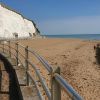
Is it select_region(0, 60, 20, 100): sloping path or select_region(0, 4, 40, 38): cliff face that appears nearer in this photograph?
select_region(0, 60, 20, 100): sloping path

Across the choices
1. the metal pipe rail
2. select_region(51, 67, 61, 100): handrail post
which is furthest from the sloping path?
the metal pipe rail

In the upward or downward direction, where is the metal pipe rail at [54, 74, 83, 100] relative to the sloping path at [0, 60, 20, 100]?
upward

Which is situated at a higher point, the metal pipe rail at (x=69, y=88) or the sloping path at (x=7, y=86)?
the metal pipe rail at (x=69, y=88)

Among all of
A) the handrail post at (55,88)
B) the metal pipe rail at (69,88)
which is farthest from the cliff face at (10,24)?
the metal pipe rail at (69,88)

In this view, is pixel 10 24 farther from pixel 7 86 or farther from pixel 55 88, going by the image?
pixel 55 88

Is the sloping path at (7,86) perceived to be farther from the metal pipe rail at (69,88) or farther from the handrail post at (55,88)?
the metal pipe rail at (69,88)

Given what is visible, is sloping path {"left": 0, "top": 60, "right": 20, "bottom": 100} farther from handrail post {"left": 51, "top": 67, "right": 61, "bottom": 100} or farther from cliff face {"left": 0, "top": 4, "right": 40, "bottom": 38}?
cliff face {"left": 0, "top": 4, "right": 40, "bottom": 38}

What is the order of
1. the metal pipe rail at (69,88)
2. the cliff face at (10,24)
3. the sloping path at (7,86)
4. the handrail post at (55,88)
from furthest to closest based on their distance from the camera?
the cliff face at (10,24) < the sloping path at (7,86) < the handrail post at (55,88) < the metal pipe rail at (69,88)

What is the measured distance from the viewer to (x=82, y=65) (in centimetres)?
2231

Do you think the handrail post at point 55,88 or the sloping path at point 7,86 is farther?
the sloping path at point 7,86

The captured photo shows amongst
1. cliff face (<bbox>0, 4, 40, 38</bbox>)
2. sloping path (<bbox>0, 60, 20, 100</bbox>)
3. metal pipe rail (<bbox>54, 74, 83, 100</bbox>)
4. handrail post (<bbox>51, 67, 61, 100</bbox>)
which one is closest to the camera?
metal pipe rail (<bbox>54, 74, 83, 100</bbox>)

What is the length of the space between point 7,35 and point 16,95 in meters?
50.5

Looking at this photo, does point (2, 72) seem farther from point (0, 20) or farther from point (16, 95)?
point (0, 20)

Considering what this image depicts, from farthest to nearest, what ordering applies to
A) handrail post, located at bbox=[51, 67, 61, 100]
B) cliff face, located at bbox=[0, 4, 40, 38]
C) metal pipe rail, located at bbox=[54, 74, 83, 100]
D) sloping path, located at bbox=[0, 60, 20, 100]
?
1. cliff face, located at bbox=[0, 4, 40, 38]
2. sloping path, located at bbox=[0, 60, 20, 100]
3. handrail post, located at bbox=[51, 67, 61, 100]
4. metal pipe rail, located at bbox=[54, 74, 83, 100]
